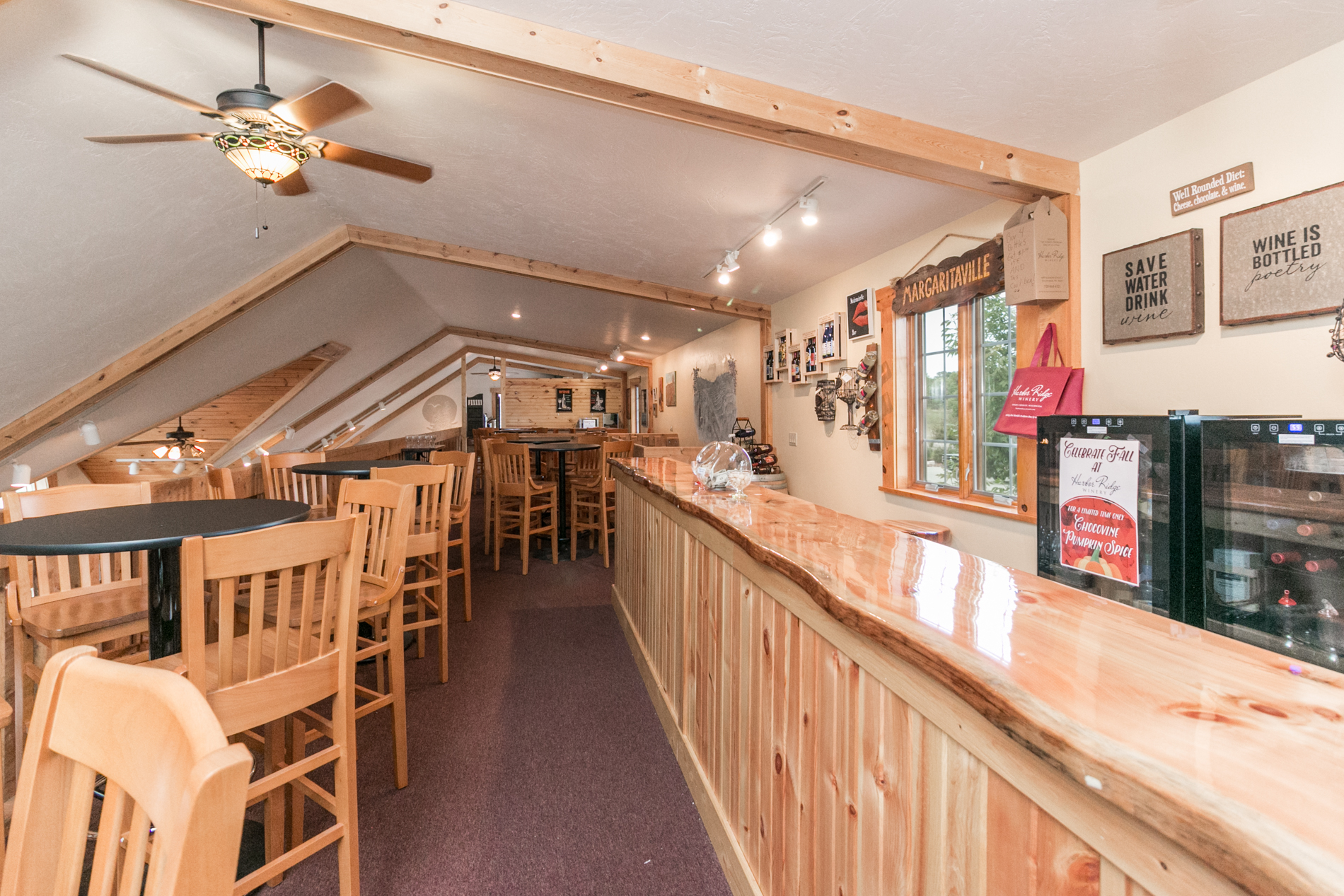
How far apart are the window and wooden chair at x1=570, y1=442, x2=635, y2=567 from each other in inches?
82.0

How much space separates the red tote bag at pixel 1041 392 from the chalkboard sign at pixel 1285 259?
2.06 ft

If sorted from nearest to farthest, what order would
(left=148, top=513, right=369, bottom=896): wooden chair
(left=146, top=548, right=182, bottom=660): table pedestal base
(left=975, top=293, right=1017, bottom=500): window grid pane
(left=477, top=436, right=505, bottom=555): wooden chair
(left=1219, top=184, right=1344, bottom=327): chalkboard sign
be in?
(left=148, top=513, right=369, bottom=896): wooden chair
(left=146, top=548, right=182, bottom=660): table pedestal base
(left=1219, top=184, right=1344, bottom=327): chalkboard sign
(left=975, top=293, right=1017, bottom=500): window grid pane
(left=477, top=436, right=505, bottom=555): wooden chair

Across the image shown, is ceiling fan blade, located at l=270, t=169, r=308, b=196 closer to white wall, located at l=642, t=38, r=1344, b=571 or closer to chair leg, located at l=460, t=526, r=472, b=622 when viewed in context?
chair leg, located at l=460, t=526, r=472, b=622

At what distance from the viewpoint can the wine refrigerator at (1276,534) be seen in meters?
1.35

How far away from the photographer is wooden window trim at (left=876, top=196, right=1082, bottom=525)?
2.71m

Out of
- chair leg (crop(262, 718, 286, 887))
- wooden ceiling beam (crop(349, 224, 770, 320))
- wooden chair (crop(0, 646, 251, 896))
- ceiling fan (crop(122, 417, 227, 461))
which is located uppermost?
wooden ceiling beam (crop(349, 224, 770, 320))

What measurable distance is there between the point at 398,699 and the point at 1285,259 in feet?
10.7

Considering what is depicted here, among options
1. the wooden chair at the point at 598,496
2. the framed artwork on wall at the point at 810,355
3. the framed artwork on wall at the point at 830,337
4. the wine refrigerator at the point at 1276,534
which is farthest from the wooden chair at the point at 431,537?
the framed artwork on wall at the point at 810,355

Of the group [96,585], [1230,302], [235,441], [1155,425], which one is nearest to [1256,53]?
[1230,302]

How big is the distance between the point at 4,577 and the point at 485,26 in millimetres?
2361

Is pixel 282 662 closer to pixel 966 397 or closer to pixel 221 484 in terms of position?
pixel 221 484

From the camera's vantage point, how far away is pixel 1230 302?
211cm

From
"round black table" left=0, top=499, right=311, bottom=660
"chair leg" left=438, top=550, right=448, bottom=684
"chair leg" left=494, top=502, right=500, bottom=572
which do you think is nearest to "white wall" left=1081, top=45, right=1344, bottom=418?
"chair leg" left=438, top=550, right=448, bottom=684

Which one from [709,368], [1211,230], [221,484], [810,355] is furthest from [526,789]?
[709,368]
